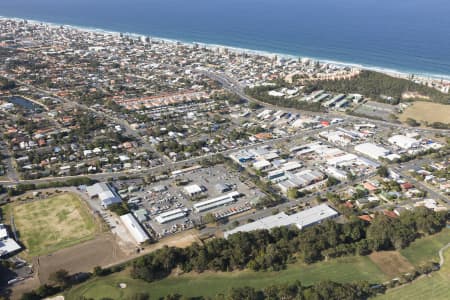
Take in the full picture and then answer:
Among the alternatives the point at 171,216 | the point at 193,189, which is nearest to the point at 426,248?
the point at 193,189

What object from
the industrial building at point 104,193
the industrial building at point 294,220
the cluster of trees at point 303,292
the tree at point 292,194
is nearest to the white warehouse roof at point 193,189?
the industrial building at point 104,193

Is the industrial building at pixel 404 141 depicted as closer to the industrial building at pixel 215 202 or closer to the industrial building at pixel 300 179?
the industrial building at pixel 300 179

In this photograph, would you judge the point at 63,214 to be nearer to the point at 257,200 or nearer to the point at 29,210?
the point at 29,210

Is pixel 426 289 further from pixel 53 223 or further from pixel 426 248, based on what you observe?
pixel 53 223

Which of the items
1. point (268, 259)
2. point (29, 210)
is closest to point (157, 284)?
point (268, 259)

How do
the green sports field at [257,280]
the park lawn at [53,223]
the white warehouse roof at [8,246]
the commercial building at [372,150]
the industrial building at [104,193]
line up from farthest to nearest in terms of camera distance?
the commercial building at [372,150]
the industrial building at [104,193]
the park lawn at [53,223]
the white warehouse roof at [8,246]
the green sports field at [257,280]

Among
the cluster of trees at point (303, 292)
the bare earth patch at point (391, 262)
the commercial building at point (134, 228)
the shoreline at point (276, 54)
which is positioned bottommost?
the commercial building at point (134, 228)
